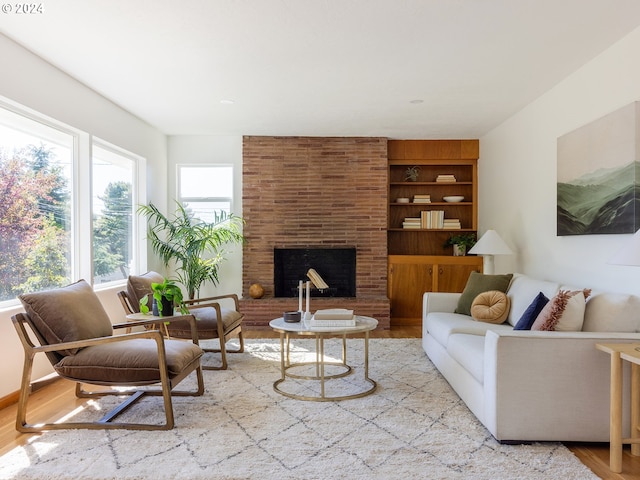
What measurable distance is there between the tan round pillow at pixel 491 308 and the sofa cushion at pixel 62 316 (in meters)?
2.98

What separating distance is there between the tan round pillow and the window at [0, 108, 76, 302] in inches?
142

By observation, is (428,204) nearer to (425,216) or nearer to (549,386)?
(425,216)

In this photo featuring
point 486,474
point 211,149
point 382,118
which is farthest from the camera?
point 211,149

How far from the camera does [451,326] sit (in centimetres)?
398

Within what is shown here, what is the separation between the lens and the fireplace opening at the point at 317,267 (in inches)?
262

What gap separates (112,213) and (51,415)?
259 cm

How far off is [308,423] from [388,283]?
3852 millimetres

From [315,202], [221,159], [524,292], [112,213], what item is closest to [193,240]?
[112,213]

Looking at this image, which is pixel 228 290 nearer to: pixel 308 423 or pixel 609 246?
pixel 308 423

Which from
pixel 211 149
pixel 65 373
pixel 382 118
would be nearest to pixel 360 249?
pixel 382 118

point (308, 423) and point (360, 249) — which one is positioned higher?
point (360, 249)

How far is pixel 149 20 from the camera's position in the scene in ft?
10.1

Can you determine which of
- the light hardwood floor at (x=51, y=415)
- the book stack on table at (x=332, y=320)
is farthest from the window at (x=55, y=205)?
the book stack on table at (x=332, y=320)

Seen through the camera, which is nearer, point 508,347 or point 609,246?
point 508,347
